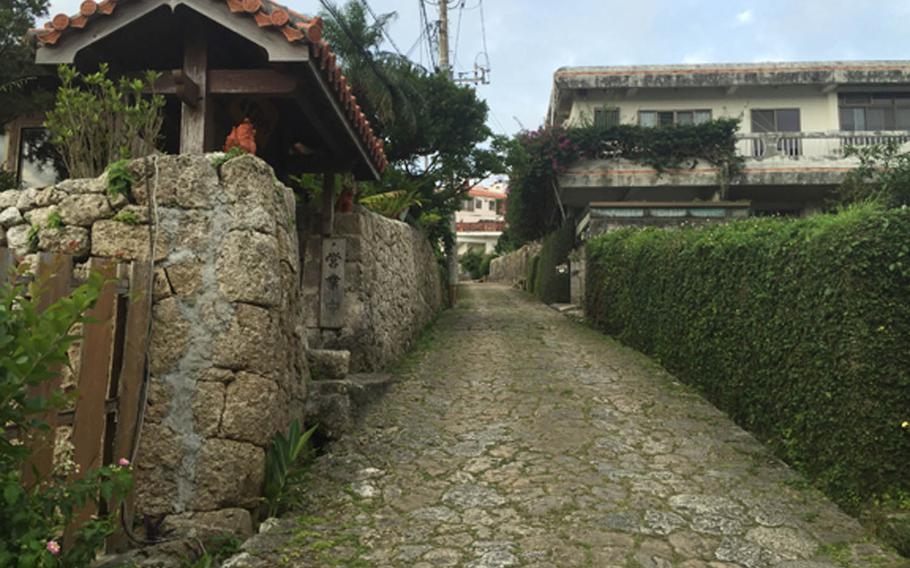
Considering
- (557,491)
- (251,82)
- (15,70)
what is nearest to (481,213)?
(15,70)

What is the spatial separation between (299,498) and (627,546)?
245 centimetres

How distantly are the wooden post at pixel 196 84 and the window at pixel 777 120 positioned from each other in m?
19.7

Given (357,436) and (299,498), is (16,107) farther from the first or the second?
(299,498)

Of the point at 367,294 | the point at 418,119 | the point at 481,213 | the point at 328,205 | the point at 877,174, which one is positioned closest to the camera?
the point at 328,205

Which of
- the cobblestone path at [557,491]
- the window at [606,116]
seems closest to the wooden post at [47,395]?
the cobblestone path at [557,491]

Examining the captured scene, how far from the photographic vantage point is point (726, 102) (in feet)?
68.1

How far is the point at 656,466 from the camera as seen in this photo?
5680 millimetres

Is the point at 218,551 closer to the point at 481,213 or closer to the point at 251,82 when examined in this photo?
the point at 251,82

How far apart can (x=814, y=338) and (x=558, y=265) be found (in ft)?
52.1

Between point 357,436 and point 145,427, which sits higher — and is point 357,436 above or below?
below

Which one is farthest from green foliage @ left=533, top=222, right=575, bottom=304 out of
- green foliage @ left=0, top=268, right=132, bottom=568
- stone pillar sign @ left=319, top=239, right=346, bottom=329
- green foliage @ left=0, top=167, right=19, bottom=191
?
green foliage @ left=0, top=268, right=132, bottom=568

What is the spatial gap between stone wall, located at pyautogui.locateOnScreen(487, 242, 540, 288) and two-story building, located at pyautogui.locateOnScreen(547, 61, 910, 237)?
8021 millimetres

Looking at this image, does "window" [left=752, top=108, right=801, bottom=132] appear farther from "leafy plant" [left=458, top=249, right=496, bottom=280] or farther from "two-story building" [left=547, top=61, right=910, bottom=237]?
"leafy plant" [left=458, top=249, right=496, bottom=280]

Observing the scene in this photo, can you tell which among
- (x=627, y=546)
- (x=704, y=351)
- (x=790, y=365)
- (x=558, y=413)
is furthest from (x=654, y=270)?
(x=627, y=546)
